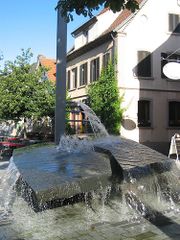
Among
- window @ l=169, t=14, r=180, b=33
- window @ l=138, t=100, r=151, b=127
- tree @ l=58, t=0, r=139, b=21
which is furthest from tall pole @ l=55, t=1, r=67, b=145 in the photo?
window @ l=169, t=14, r=180, b=33

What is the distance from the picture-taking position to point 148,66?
84.8 ft

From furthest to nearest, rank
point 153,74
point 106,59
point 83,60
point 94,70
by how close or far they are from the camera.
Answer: point 83,60 → point 94,70 → point 106,59 → point 153,74

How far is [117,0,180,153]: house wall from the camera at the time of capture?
83.1ft

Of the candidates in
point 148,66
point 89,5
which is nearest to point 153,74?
point 148,66

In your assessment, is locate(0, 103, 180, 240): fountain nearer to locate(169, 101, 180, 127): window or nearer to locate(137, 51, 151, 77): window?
locate(137, 51, 151, 77): window

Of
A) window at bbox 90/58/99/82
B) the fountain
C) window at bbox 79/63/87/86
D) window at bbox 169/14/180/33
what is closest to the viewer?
the fountain

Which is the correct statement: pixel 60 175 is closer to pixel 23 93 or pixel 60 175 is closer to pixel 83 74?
pixel 23 93

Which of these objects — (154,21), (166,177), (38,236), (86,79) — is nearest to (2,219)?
(38,236)

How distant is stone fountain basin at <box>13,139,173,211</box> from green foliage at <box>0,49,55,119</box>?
18170mm

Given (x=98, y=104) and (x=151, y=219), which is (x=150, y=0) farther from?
(x=151, y=219)

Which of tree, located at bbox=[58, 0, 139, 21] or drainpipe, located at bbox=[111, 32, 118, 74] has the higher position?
drainpipe, located at bbox=[111, 32, 118, 74]

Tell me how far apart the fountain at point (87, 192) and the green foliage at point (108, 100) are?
55.0 feet

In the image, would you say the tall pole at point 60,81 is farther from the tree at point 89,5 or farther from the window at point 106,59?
the window at point 106,59

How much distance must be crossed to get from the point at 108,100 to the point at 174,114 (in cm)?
465
